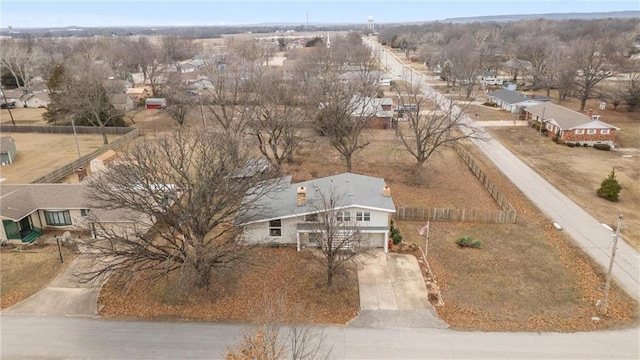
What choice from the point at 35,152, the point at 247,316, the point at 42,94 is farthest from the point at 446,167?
the point at 42,94

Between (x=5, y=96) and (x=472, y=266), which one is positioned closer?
(x=472, y=266)

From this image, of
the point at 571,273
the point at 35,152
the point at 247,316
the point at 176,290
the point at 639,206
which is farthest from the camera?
→ the point at 35,152

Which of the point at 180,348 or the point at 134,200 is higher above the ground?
the point at 134,200

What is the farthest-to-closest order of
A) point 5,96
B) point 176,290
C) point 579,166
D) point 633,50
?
point 633,50
point 5,96
point 579,166
point 176,290

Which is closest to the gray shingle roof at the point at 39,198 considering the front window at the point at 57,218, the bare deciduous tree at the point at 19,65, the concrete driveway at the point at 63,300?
the front window at the point at 57,218

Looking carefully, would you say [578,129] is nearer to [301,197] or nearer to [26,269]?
[301,197]

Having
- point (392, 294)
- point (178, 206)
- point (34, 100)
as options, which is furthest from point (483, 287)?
point (34, 100)

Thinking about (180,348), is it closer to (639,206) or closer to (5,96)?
(639,206)
